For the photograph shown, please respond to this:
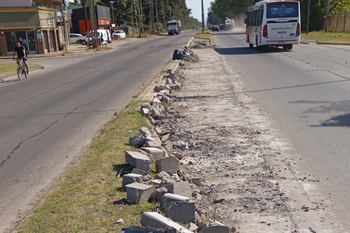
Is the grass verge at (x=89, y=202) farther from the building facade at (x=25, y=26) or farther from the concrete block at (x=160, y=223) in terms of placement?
the building facade at (x=25, y=26)

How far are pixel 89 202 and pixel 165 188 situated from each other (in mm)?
918

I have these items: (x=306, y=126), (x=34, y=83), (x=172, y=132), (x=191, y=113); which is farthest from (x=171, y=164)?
(x=34, y=83)

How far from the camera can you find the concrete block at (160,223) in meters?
4.04

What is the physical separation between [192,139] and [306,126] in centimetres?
239

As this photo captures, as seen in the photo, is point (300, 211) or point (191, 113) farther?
point (191, 113)

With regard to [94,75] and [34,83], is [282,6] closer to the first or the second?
[94,75]

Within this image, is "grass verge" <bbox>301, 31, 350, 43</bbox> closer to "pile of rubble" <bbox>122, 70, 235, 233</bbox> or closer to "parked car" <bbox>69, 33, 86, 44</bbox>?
"parked car" <bbox>69, 33, 86, 44</bbox>

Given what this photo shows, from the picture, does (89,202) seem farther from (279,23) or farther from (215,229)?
(279,23)

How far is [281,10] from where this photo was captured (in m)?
29.6

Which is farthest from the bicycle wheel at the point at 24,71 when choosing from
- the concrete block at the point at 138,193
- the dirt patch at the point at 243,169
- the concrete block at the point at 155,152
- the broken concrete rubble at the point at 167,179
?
the concrete block at the point at 138,193

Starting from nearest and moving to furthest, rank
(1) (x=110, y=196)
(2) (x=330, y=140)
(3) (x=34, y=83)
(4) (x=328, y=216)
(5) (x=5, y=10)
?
1. (4) (x=328, y=216)
2. (1) (x=110, y=196)
3. (2) (x=330, y=140)
4. (3) (x=34, y=83)
5. (5) (x=5, y=10)

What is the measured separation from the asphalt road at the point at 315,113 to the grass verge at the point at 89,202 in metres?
2.44

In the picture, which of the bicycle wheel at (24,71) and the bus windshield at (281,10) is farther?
the bus windshield at (281,10)

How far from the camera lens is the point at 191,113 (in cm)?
1135
